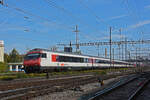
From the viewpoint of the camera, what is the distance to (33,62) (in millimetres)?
28031

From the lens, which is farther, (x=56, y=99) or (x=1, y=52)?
(x=1, y=52)

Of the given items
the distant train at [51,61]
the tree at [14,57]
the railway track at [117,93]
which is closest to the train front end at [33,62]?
the distant train at [51,61]

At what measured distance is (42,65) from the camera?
91.7 feet

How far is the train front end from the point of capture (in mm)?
27672

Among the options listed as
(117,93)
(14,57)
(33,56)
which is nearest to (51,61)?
(33,56)

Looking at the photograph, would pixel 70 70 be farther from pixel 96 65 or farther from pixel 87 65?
pixel 96 65

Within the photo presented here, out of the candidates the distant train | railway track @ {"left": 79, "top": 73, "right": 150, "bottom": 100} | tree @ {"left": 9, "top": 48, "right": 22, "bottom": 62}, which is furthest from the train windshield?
tree @ {"left": 9, "top": 48, "right": 22, "bottom": 62}

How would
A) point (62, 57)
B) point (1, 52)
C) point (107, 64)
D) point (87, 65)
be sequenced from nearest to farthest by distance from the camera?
1. point (62, 57)
2. point (87, 65)
3. point (107, 64)
4. point (1, 52)

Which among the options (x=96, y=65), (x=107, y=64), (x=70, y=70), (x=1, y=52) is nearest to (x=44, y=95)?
(x=70, y=70)

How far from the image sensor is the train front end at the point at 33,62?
90.8 ft

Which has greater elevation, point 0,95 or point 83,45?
point 83,45

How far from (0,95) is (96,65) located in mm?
36795

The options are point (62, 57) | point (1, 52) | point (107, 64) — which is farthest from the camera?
point (1, 52)

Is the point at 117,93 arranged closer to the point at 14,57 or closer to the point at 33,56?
the point at 33,56
